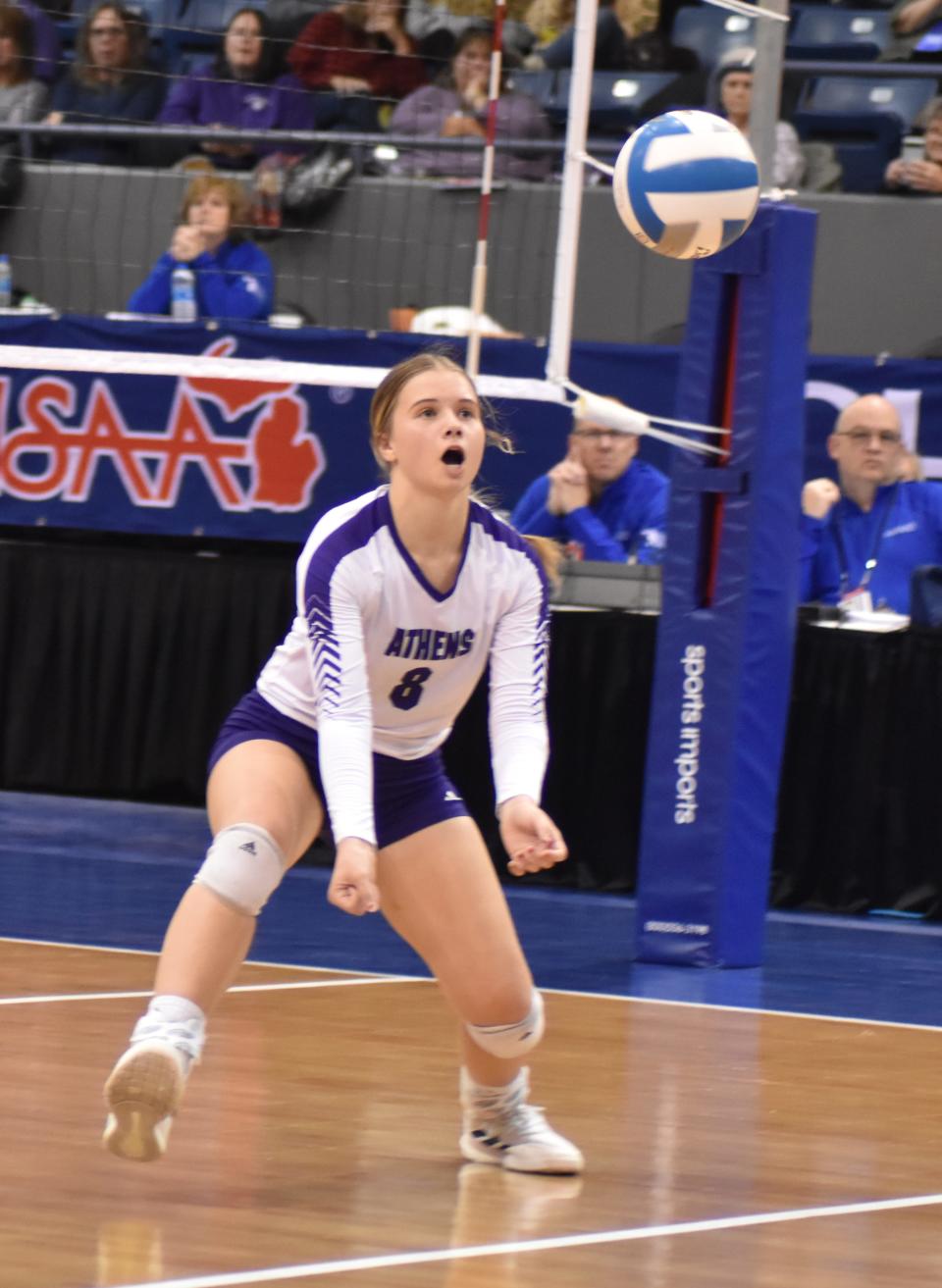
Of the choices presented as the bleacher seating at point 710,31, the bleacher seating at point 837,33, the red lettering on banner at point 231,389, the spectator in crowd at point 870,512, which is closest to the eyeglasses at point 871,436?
the spectator in crowd at point 870,512

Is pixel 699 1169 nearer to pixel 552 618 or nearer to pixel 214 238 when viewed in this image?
pixel 552 618

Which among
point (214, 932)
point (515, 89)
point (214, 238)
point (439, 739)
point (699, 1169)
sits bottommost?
point (699, 1169)

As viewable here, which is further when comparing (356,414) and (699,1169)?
(356,414)

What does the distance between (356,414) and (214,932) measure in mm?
5953

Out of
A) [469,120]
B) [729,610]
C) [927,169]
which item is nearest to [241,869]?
[729,610]

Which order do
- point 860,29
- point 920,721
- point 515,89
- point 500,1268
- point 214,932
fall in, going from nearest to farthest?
point 500,1268
point 214,932
point 920,721
point 515,89
point 860,29

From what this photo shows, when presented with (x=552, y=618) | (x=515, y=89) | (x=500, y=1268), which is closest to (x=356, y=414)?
(x=552, y=618)

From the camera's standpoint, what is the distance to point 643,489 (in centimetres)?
886

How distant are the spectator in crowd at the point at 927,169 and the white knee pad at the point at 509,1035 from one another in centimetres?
677

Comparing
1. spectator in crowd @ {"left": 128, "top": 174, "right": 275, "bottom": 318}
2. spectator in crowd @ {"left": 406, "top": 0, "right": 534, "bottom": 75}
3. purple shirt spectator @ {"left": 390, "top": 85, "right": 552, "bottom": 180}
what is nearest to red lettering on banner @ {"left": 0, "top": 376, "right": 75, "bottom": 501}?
spectator in crowd @ {"left": 128, "top": 174, "right": 275, "bottom": 318}

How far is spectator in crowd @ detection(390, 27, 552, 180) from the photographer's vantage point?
10883mm

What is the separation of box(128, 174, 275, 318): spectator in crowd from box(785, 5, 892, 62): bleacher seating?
137 inches

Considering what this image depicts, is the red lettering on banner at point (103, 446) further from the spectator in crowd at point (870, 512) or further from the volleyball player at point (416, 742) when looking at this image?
the volleyball player at point (416, 742)

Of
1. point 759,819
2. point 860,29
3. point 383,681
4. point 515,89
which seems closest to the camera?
point 383,681
